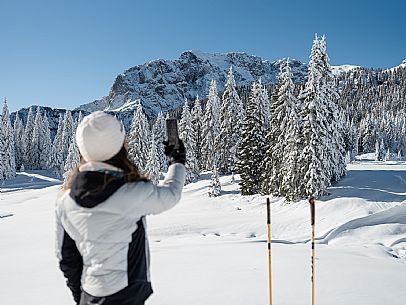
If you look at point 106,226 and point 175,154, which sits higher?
A: point 175,154

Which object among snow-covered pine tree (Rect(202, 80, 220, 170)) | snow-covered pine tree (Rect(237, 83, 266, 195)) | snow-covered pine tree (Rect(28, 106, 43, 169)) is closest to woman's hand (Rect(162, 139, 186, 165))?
snow-covered pine tree (Rect(237, 83, 266, 195))

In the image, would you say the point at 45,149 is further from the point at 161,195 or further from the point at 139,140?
the point at 161,195

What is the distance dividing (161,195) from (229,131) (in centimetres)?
4450

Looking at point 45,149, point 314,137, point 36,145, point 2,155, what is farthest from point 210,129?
point 36,145

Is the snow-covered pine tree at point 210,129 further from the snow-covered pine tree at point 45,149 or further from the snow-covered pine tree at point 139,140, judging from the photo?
the snow-covered pine tree at point 45,149

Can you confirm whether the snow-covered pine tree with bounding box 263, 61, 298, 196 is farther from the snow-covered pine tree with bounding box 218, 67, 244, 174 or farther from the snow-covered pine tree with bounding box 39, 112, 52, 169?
the snow-covered pine tree with bounding box 39, 112, 52, 169

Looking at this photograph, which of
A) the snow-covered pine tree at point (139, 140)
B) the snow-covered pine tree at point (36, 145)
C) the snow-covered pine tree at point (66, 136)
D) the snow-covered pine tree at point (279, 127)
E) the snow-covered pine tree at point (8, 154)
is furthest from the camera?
the snow-covered pine tree at point (36, 145)

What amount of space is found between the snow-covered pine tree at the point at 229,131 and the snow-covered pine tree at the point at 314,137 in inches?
752

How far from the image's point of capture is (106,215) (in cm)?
247

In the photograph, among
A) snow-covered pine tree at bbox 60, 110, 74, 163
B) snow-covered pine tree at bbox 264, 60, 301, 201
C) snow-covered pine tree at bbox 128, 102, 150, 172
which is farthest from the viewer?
snow-covered pine tree at bbox 60, 110, 74, 163

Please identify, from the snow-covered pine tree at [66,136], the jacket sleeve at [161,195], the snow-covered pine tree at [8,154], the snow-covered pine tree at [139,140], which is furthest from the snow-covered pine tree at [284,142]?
the snow-covered pine tree at [66,136]

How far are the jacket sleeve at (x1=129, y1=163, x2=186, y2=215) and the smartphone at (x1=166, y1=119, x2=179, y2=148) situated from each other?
0.92 ft

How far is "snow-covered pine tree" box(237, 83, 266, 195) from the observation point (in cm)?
3428

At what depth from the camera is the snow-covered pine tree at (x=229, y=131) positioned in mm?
46594
